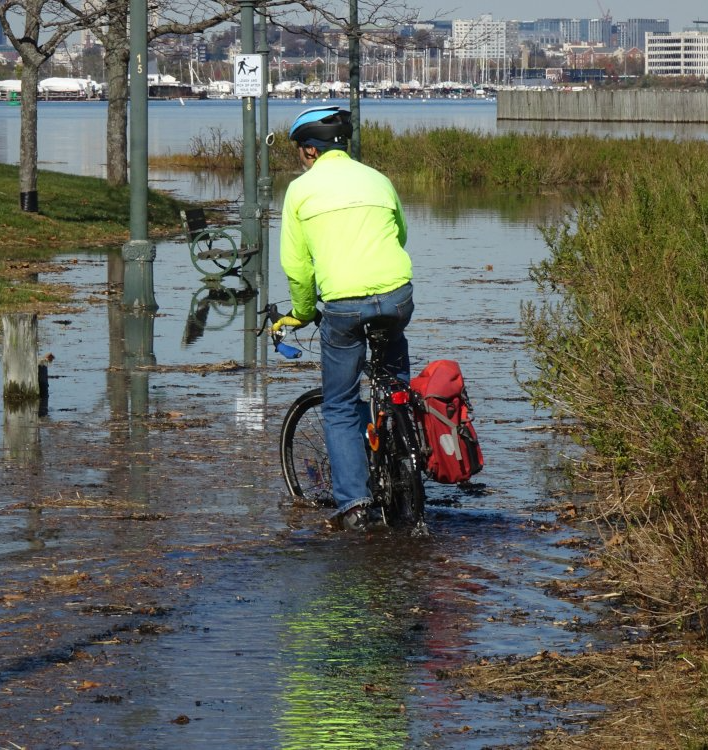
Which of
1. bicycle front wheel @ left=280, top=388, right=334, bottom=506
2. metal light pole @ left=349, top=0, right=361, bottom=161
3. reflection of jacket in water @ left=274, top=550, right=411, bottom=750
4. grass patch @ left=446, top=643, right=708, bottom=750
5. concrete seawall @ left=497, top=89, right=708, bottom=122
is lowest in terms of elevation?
reflection of jacket in water @ left=274, top=550, right=411, bottom=750

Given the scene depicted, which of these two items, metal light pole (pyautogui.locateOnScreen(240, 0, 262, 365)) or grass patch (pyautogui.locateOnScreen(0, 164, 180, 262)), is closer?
metal light pole (pyautogui.locateOnScreen(240, 0, 262, 365))

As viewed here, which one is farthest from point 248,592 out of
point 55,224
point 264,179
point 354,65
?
point 354,65

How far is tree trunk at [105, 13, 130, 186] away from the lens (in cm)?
3259

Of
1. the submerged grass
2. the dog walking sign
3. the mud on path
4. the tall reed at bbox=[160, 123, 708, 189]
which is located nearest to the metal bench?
the dog walking sign

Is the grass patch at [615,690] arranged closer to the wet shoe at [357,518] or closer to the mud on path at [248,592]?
the mud on path at [248,592]

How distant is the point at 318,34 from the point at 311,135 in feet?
63.0

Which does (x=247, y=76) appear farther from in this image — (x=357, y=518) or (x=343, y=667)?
(x=343, y=667)

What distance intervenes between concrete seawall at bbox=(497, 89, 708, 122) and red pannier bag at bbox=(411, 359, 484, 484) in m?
82.2

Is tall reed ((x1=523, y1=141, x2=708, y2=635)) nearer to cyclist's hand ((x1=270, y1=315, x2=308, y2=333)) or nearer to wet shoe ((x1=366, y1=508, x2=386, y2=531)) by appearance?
wet shoe ((x1=366, y1=508, x2=386, y2=531))

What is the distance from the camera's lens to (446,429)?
7.39 metres

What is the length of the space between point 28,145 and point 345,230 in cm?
1858

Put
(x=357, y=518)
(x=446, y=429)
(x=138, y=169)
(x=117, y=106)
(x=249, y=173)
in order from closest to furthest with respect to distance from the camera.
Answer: (x=446, y=429)
(x=357, y=518)
(x=138, y=169)
(x=249, y=173)
(x=117, y=106)

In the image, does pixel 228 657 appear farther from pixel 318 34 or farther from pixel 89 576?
pixel 318 34

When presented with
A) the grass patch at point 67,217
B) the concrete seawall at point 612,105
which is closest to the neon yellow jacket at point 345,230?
the grass patch at point 67,217
